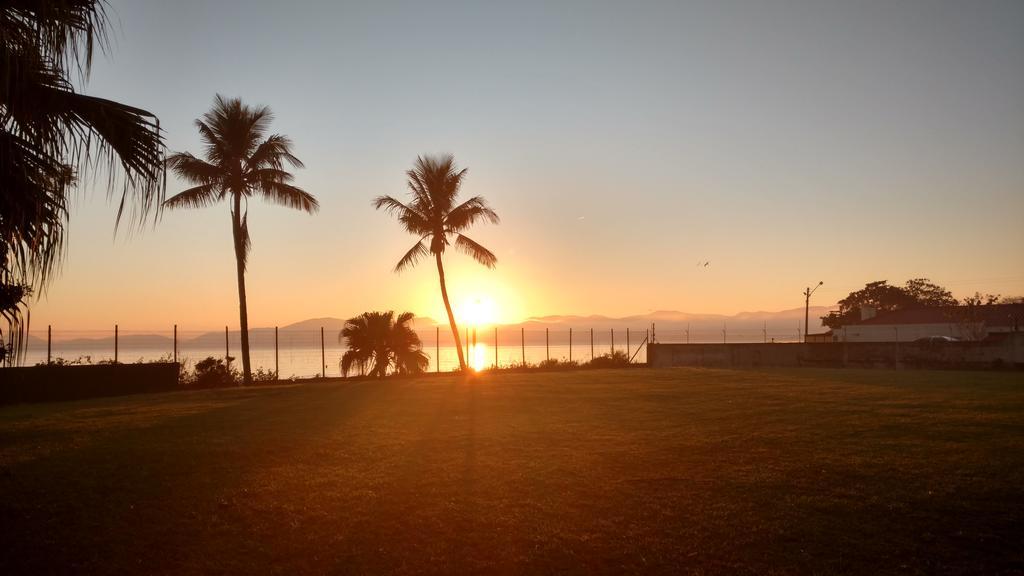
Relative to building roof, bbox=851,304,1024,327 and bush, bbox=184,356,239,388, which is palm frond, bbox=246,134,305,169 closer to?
bush, bbox=184,356,239,388

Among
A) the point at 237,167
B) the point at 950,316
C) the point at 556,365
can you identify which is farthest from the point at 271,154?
the point at 950,316

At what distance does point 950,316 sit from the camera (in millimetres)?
49938

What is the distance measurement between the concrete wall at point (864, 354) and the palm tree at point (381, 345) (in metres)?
14.9

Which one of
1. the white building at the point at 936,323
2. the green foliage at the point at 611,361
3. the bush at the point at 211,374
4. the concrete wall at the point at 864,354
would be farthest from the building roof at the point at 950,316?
the bush at the point at 211,374

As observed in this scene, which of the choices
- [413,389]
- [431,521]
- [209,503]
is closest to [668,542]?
[431,521]

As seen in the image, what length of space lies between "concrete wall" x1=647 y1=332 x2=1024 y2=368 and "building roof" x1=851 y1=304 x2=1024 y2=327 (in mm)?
21909

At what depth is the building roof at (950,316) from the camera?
49625mm

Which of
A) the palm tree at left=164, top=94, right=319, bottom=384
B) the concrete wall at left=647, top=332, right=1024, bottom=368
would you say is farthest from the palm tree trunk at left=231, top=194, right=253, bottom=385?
the concrete wall at left=647, top=332, right=1024, bottom=368

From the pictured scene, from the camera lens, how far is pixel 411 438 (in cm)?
1011

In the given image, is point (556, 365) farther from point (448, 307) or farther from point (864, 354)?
point (864, 354)

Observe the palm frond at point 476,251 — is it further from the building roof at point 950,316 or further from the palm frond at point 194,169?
the building roof at point 950,316

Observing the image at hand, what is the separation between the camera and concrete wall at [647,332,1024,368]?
29.4 meters

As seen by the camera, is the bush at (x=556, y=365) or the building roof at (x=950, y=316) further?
the building roof at (x=950, y=316)

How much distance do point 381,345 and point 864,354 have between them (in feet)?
73.0
